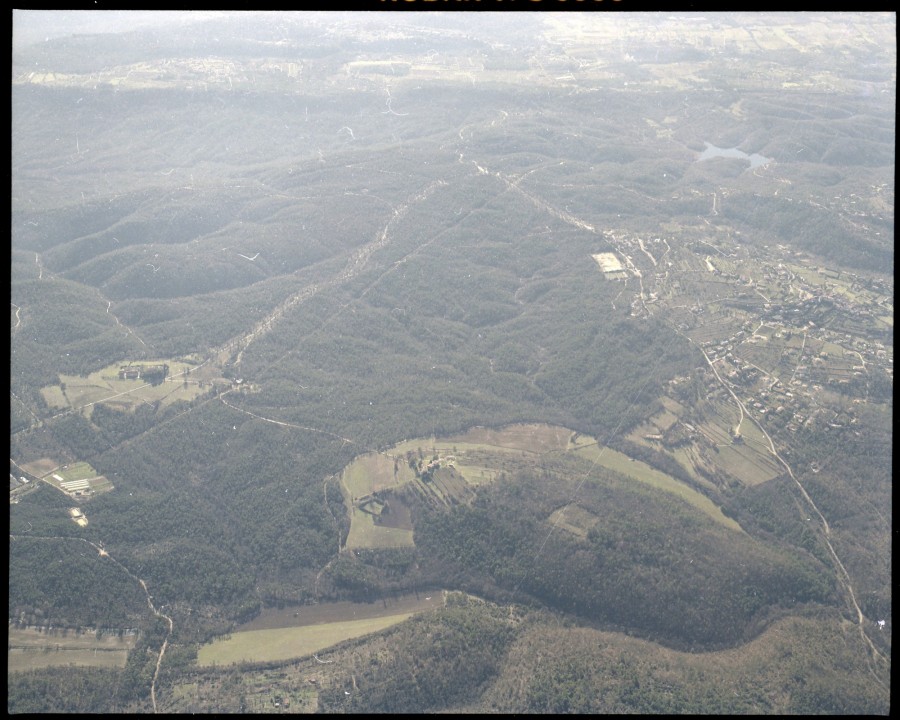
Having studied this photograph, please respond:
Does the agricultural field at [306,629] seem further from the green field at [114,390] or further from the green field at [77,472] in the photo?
the green field at [114,390]

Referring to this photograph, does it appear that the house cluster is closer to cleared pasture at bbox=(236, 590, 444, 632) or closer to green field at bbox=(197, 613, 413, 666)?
cleared pasture at bbox=(236, 590, 444, 632)

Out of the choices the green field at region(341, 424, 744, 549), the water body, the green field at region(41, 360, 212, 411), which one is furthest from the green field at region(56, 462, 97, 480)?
the water body

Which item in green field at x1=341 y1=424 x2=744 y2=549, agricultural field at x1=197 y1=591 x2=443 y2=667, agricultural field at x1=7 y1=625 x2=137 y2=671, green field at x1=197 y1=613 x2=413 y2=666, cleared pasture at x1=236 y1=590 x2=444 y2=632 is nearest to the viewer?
agricultural field at x1=7 y1=625 x2=137 y2=671

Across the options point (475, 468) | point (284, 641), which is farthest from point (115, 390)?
point (475, 468)

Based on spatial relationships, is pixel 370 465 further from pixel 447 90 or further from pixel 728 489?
pixel 447 90

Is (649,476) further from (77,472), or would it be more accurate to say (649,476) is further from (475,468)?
(77,472)

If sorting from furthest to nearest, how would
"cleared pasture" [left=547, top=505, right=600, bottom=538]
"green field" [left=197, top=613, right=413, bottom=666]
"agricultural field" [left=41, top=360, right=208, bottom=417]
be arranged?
"agricultural field" [left=41, top=360, right=208, bottom=417] → "cleared pasture" [left=547, top=505, right=600, bottom=538] → "green field" [left=197, top=613, right=413, bottom=666]

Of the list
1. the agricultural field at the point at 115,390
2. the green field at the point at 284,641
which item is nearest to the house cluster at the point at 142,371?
the agricultural field at the point at 115,390
